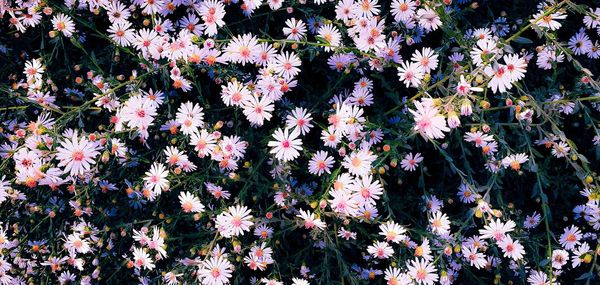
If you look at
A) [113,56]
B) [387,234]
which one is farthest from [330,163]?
[113,56]

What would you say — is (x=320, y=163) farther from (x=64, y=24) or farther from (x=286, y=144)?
(x=64, y=24)

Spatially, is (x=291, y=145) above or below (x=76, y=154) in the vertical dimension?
above

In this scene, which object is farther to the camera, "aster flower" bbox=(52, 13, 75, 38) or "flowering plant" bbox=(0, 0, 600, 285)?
"aster flower" bbox=(52, 13, 75, 38)

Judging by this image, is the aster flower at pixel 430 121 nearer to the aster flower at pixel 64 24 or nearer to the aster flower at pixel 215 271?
the aster flower at pixel 215 271

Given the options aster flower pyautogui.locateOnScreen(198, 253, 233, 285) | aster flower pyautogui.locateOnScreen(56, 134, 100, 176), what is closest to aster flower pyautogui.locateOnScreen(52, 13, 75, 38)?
aster flower pyautogui.locateOnScreen(56, 134, 100, 176)

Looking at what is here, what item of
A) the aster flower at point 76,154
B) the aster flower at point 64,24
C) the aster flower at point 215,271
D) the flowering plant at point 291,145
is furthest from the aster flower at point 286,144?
the aster flower at point 64,24

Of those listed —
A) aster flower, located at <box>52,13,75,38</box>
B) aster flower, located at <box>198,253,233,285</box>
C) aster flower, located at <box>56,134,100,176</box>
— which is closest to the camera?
aster flower, located at <box>56,134,100,176</box>

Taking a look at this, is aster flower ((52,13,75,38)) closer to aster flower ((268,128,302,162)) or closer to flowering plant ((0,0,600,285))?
flowering plant ((0,0,600,285))

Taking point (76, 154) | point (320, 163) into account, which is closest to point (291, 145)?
point (320, 163)

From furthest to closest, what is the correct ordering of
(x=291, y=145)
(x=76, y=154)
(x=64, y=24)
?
1. (x=64, y=24)
2. (x=291, y=145)
3. (x=76, y=154)
